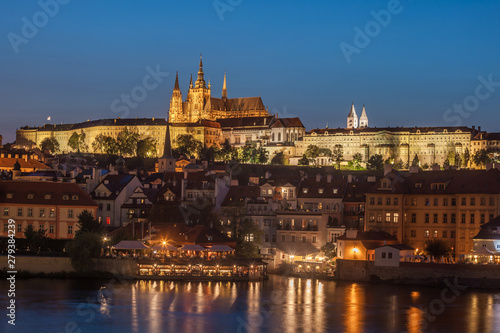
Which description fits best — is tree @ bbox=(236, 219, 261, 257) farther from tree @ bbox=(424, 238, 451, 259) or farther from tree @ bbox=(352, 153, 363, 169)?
tree @ bbox=(352, 153, 363, 169)

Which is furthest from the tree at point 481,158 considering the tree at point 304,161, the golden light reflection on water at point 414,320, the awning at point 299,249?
the golden light reflection on water at point 414,320

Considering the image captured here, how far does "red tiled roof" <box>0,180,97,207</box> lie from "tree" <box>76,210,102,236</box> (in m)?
3.39

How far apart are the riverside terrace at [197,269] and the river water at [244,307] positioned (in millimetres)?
1218

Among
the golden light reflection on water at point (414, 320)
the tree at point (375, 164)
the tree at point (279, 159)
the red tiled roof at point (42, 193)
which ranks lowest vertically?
the golden light reflection on water at point (414, 320)

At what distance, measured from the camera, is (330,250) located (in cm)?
5700

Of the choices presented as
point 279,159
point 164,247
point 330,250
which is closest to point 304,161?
point 279,159

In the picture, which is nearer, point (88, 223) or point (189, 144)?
point (88, 223)

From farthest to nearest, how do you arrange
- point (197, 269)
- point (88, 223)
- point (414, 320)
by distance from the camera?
point (88, 223), point (197, 269), point (414, 320)

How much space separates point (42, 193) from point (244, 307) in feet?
77.5

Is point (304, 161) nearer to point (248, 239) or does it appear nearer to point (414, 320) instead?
point (248, 239)

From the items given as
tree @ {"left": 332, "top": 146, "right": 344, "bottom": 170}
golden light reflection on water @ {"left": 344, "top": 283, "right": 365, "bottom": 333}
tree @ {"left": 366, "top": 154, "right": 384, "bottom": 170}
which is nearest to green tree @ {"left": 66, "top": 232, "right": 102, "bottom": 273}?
golden light reflection on water @ {"left": 344, "top": 283, "right": 365, "bottom": 333}

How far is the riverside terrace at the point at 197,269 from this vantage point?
52875mm

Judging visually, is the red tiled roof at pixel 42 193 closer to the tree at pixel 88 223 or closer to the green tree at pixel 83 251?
the tree at pixel 88 223

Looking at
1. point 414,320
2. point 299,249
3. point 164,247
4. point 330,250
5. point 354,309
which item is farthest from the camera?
point 299,249
